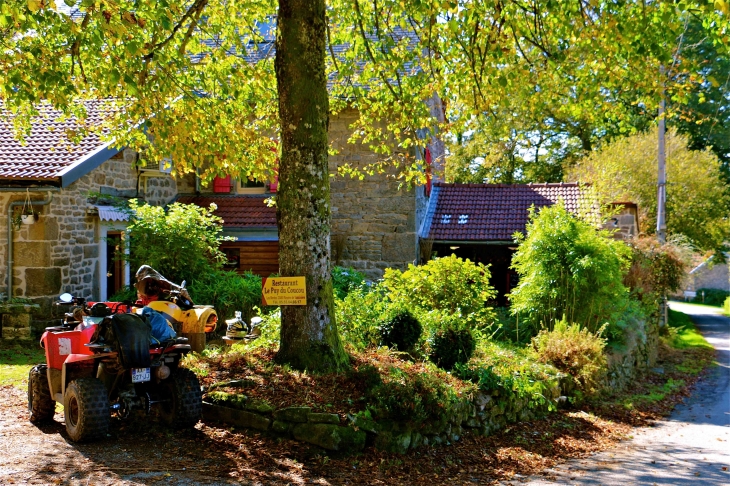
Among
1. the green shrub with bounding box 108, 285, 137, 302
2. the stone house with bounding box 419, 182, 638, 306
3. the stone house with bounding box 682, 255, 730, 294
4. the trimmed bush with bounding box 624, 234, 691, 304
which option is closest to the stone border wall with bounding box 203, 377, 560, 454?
the green shrub with bounding box 108, 285, 137, 302

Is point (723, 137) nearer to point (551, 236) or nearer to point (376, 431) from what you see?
point (551, 236)

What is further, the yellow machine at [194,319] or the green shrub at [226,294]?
the green shrub at [226,294]

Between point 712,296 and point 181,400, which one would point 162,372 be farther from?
point 712,296

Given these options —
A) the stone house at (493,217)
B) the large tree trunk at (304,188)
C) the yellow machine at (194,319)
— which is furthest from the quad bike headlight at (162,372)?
the stone house at (493,217)

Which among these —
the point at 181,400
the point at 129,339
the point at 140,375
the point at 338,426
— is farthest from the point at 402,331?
the point at 129,339

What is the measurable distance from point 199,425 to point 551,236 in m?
8.19

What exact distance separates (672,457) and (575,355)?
10.6 feet

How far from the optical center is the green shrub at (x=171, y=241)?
13.9m

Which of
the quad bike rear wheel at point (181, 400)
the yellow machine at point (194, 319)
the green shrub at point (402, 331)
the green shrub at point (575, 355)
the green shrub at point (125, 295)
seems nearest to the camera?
the quad bike rear wheel at point (181, 400)

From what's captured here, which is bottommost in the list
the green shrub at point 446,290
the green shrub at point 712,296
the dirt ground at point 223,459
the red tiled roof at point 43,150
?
the green shrub at point 712,296

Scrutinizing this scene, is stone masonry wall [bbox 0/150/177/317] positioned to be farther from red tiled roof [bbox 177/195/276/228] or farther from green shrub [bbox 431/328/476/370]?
green shrub [bbox 431/328/476/370]

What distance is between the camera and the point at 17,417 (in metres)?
7.32

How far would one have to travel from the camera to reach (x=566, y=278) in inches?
505

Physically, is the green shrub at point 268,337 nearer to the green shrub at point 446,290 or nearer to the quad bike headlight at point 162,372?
the quad bike headlight at point 162,372
